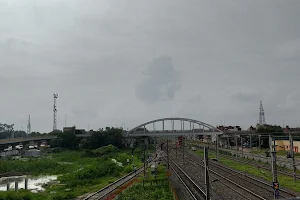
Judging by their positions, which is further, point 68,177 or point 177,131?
point 177,131

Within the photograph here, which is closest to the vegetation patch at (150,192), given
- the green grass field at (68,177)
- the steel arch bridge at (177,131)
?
the green grass field at (68,177)

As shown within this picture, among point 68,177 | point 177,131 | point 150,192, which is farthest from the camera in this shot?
point 177,131

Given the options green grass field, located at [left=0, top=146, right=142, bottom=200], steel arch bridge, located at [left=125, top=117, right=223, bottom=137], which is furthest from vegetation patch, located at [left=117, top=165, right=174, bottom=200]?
steel arch bridge, located at [left=125, top=117, right=223, bottom=137]

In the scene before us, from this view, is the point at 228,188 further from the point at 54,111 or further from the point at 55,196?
the point at 54,111

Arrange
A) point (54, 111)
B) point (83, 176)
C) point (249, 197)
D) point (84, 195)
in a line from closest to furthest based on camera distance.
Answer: point (249, 197), point (84, 195), point (83, 176), point (54, 111)

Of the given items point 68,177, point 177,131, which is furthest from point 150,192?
point 177,131

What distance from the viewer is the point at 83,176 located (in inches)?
1861

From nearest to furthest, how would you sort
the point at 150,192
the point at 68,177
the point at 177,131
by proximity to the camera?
the point at 150,192 < the point at 68,177 < the point at 177,131

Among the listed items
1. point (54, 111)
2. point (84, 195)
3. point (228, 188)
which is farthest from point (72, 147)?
point (228, 188)

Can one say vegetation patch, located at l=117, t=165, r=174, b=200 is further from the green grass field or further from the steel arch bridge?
the steel arch bridge

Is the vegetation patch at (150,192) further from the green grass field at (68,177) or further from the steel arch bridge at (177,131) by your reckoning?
the steel arch bridge at (177,131)

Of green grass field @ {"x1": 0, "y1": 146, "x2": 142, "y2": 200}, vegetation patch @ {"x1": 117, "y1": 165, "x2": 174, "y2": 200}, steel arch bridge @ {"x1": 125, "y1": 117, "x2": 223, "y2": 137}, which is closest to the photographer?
vegetation patch @ {"x1": 117, "y1": 165, "x2": 174, "y2": 200}

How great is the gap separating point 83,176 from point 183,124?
124 m

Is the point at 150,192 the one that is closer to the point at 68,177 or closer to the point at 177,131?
the point at 68,177
